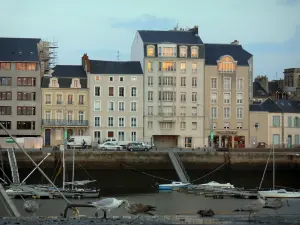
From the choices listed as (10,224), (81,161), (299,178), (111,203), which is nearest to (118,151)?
(81,161)

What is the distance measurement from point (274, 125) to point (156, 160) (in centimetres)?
2240

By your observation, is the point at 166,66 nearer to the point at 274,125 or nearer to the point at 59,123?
the point at 59,123

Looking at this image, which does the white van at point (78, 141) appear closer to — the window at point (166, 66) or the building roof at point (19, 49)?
the building roof at point (19, 49)

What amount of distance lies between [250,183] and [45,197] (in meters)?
21.2

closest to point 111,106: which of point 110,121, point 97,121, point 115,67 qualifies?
point 110,121

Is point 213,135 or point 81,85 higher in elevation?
point 81,85

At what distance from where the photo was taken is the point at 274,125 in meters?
86.2

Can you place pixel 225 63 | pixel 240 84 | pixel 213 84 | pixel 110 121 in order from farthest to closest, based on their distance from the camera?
1. pixel 240 84
2. pixel 225 63
3. pixel 213 84
4. pixel 110 121

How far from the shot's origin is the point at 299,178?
228 ft

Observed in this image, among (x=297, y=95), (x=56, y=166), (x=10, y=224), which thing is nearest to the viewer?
(x=10, y=224)

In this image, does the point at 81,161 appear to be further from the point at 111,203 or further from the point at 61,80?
the point at 111,203

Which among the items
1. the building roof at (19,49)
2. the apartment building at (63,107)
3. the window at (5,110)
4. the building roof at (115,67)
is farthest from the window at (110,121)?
the window at (5,110)

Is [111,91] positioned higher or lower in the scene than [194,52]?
lower

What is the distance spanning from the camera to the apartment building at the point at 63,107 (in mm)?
81375
